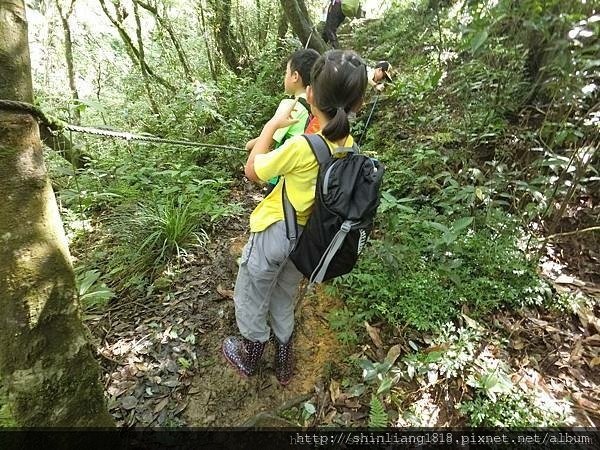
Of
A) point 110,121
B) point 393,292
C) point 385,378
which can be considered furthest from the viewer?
point 110,121

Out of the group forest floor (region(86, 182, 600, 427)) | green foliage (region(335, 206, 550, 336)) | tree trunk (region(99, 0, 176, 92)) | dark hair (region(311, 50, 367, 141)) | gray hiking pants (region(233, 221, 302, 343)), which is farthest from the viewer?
tree trunk (region(99, 0, 176, 92))

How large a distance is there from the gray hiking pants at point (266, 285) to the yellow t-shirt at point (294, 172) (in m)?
0.11

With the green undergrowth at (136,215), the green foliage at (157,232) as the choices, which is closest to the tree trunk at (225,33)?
the green undergrowth at (136,215)

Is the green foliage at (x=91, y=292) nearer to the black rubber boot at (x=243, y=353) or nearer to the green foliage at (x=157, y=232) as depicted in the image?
the green foliage at (x=157, y=232)

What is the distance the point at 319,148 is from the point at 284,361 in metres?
1.52

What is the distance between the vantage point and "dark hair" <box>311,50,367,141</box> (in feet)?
5.81

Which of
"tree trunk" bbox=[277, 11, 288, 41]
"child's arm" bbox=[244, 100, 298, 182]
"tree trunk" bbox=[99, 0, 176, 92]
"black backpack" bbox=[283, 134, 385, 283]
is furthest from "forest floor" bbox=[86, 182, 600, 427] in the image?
"tree trunk" bbox=[277, 11, 288, 41]

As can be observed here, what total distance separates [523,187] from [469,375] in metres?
1.63

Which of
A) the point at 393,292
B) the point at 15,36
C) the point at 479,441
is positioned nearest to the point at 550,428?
the point at 479,441

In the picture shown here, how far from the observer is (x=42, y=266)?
1505 millimetres

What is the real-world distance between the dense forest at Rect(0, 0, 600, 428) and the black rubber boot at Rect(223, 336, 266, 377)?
71mm

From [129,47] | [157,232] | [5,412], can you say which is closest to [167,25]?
[129,47]

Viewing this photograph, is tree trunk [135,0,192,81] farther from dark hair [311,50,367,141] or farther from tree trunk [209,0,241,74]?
dark hair [311,50,367,141]

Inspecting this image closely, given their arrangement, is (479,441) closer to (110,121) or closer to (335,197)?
(335,197)
